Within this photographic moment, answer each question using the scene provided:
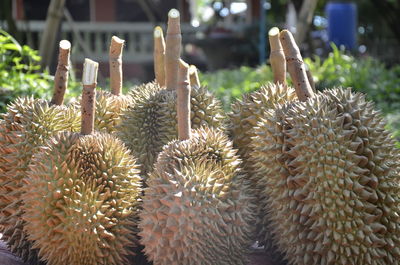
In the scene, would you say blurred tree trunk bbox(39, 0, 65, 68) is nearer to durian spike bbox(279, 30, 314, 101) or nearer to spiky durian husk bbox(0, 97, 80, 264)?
spiky durian husk bbox(0, 97, 80, 264)

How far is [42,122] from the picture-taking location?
1.91 m

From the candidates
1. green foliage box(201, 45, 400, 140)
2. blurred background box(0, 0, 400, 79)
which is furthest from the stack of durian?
blurred background box(0, 0, 400, 79)

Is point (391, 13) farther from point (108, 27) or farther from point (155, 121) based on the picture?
point (155, 121)

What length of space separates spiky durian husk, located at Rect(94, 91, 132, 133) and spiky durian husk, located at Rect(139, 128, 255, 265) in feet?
1.39

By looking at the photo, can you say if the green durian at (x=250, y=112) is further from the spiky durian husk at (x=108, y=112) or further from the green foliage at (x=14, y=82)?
the green foliage at (x=14, y=82)

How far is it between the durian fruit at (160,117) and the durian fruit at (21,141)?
216 millimetres

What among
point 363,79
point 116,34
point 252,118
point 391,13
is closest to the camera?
point 252,118

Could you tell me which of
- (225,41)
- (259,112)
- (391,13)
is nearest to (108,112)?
(259,112)

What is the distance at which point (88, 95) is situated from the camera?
5.75 feet

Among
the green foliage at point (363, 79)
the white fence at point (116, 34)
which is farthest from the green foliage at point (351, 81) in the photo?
the white fence at point (116, 34)

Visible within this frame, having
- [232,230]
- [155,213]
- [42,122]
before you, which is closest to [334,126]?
[232,230]

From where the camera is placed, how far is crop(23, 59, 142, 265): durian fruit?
164 centimetres

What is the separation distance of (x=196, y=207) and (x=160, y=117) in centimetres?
49

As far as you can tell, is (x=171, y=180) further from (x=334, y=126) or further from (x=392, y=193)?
(x=392, y=193)
